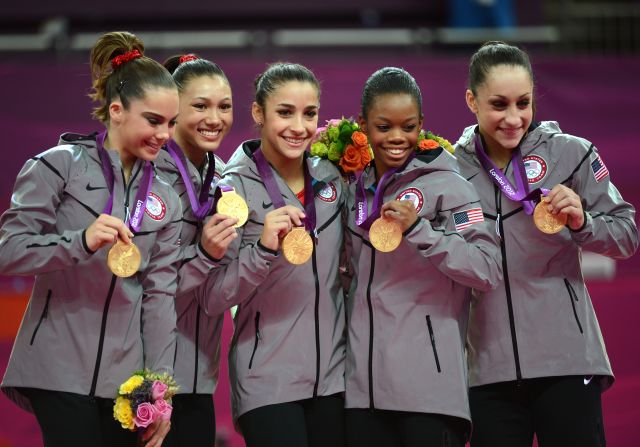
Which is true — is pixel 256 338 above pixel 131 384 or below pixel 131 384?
above

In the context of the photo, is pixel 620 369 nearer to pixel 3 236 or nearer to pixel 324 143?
pixel 324 143

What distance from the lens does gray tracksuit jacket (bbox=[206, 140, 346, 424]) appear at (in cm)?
319

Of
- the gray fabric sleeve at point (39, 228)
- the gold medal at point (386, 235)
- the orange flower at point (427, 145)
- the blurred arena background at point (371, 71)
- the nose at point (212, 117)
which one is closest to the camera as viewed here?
the gray fabric sleeve at point (39, 228)

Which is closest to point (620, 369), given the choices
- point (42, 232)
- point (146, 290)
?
point (146, 290)

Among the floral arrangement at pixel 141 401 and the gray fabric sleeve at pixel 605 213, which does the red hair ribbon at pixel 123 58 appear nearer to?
the floral arrangement at pixel 141 401

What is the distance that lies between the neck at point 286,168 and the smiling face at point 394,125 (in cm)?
31

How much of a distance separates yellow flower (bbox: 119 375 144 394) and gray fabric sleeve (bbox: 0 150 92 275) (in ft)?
1.31

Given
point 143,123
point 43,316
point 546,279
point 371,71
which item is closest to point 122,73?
point 143,123

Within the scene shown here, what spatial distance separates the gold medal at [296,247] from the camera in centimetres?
313

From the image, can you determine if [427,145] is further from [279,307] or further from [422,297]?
[279,307]

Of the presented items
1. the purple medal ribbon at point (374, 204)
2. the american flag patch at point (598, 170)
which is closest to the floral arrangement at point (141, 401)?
the purple medal ribbon at point (374, 204)

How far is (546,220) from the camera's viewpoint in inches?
125

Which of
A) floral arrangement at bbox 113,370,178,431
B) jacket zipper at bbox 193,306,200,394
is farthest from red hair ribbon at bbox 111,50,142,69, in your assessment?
floral arrangement at bbox 113,370,178,431

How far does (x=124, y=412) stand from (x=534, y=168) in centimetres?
163
